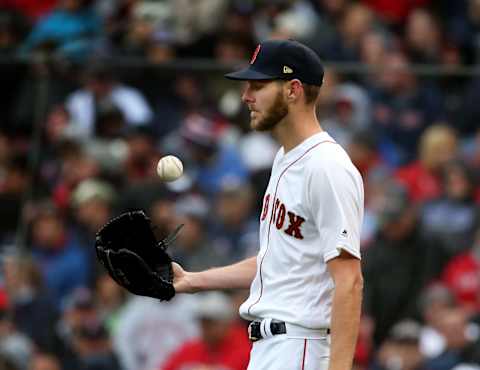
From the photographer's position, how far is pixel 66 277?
998cm

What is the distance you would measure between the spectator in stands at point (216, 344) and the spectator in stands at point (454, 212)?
1479 mm

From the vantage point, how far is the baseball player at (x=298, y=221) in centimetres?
468

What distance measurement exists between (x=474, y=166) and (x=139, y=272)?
4487 mm

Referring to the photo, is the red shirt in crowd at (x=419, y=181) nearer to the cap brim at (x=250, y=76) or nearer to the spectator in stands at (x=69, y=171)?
the spectator in stands at (x=69, y=171)

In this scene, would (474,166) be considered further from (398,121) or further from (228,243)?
(228,243)

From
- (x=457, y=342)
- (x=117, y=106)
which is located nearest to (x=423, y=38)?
(x=117, y=106)

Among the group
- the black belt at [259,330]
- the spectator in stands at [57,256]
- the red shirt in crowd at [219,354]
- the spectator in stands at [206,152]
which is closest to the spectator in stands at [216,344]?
the red shirt in crowd at [219,354]

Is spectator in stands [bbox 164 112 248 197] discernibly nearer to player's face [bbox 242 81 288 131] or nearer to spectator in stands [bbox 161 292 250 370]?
spectator in stands [bbox 161 292 250 370]

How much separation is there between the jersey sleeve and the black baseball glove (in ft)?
2.52

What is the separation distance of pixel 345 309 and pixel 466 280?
170 inches

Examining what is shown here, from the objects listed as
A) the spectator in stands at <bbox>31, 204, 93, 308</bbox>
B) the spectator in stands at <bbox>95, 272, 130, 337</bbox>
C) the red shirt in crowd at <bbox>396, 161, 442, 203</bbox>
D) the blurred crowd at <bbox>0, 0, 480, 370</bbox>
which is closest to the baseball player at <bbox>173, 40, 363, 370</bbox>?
the blurred crowd at <bbox>0, 0, 480, 370</bbox>

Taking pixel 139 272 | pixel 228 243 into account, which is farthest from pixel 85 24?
pixel 139 272

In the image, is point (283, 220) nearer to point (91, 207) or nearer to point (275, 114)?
point (275, 114)

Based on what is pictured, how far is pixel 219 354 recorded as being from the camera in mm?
8617
